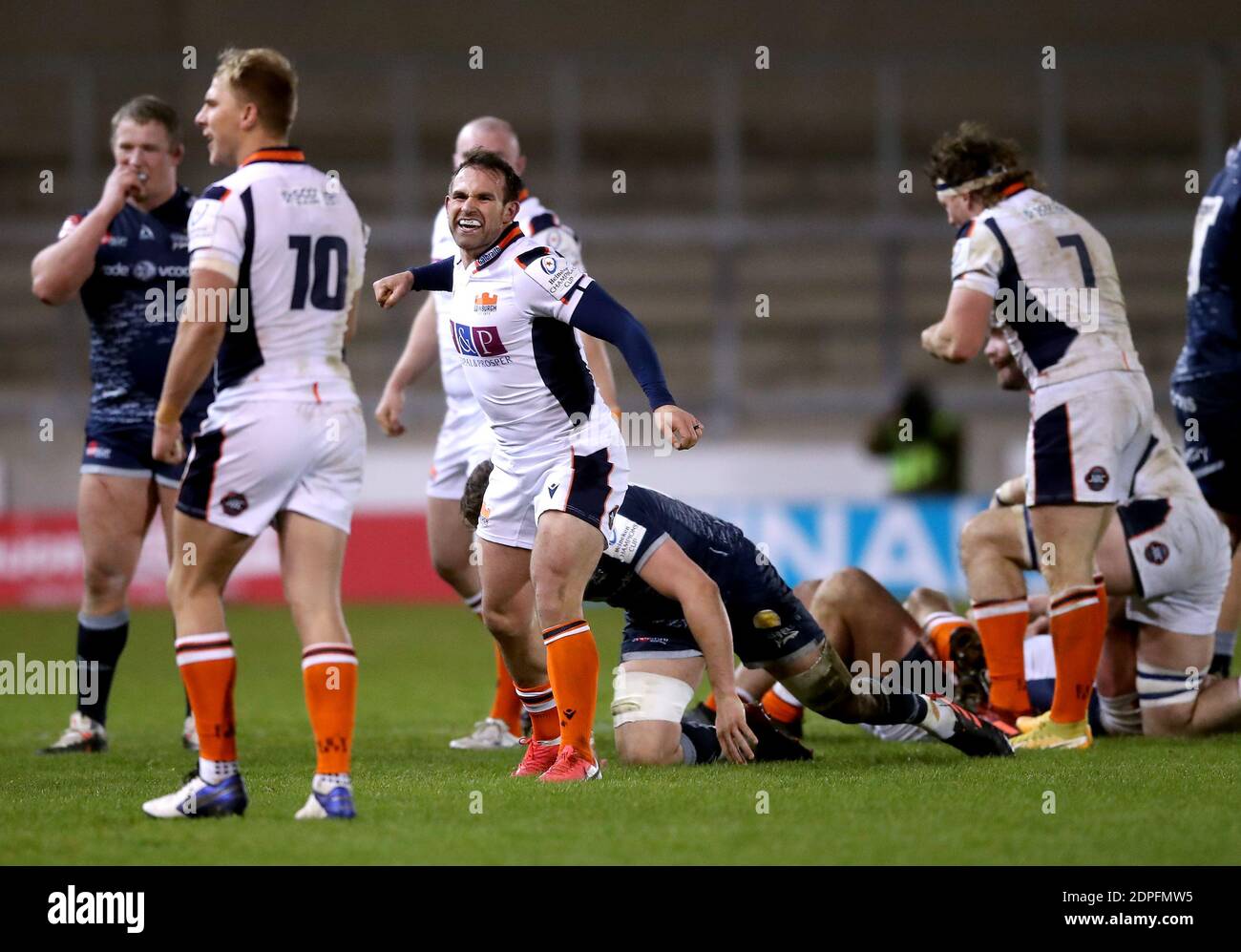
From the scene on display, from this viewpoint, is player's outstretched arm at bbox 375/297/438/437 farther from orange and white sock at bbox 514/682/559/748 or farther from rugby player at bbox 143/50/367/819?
rugby player at bbox 143/50/367/819

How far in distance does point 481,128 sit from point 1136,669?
11.9 ft

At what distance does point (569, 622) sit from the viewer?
17.8 feet

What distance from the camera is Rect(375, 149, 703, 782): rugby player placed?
535 centimetres

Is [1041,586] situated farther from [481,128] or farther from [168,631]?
[481,128]

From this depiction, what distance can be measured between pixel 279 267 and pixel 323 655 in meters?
1.09

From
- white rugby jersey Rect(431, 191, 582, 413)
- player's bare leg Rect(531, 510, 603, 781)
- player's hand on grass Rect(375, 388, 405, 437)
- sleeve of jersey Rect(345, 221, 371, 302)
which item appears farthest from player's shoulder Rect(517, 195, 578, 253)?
sleeve of jersey Rect(345, 221, 371, 302)

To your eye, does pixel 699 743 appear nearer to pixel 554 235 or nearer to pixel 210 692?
pixel 210 692

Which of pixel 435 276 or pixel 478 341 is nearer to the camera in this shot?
pixel 478 341

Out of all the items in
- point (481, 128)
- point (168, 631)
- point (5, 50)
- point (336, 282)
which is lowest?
point (168, 631)

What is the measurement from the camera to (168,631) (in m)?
12.7

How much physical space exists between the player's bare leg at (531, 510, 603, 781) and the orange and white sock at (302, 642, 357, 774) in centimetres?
98

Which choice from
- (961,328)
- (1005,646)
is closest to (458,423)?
(961,328)
